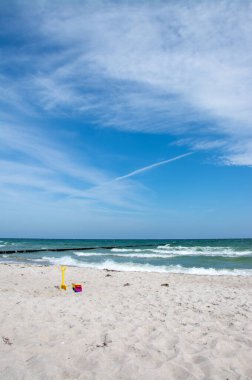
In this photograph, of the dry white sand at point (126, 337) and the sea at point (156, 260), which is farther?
the sea at point (156, 260)

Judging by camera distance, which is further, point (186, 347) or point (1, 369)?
point (186, 347)

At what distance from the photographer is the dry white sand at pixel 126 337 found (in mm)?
4203

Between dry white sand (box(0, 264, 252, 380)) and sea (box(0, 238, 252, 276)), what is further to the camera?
sea (box(0, 238, 252, 276))

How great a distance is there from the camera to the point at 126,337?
18.0ft

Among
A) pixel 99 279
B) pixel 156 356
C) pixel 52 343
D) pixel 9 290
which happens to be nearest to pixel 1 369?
pixel 52 343

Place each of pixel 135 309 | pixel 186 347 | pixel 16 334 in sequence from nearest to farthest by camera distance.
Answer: pixel 186 347 → pixel 16 334 → pixel 135 309

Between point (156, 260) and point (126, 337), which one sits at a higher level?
point (126, 337)

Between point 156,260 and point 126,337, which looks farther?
point 156,260

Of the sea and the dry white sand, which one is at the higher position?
the dry white sand

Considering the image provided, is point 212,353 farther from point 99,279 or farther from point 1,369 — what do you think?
point 99,279

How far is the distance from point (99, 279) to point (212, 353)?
977 cm

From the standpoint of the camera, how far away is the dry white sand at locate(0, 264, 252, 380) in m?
4.20

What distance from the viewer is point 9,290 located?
34.3 feet

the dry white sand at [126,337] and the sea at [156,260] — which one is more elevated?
the dry white sand at [126,337]
